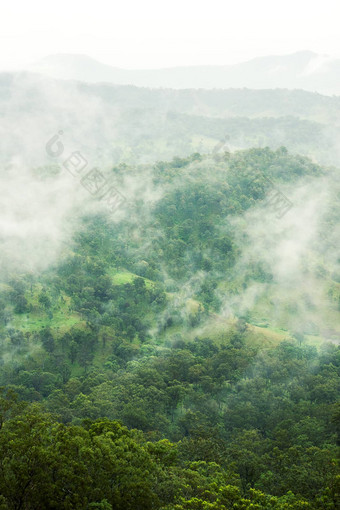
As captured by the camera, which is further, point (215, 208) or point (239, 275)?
point (215, 208)

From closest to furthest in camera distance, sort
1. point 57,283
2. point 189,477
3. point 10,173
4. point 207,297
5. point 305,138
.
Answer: point 189,477 → point 57,283 → point 207,297 → point 10,173 → point 305,138

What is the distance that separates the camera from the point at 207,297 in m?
78.8

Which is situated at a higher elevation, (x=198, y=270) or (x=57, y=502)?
(x=57, y=502)

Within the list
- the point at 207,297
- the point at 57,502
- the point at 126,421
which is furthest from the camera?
the point at 207,297

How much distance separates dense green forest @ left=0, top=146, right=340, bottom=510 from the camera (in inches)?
853

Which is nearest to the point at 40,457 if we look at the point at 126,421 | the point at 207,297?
the point at 126,421

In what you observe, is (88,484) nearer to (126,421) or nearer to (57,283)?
(126,421)

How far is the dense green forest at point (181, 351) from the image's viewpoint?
71.1ft

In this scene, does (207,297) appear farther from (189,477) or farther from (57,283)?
(189,477)

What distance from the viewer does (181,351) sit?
57.5 meters

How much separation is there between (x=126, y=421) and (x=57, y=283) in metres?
36.9

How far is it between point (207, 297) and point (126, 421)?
3932 cm

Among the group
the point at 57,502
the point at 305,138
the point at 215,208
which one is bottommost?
the point at 305,138

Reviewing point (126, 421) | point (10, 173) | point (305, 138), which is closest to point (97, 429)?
point (126, 421)
